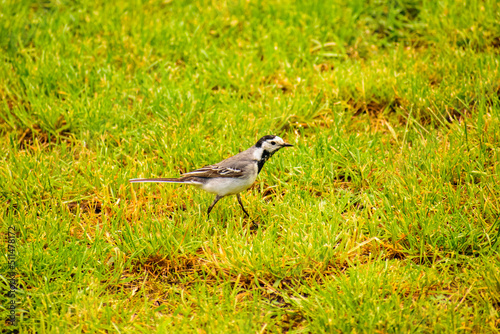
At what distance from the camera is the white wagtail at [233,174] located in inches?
205

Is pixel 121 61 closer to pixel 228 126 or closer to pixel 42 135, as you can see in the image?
pixel 42 135

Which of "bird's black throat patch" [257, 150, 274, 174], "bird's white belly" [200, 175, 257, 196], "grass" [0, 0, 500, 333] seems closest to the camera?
"grass" [0, 0, 500, 333]

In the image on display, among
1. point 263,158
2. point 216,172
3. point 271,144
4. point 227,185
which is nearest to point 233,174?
point 227,185

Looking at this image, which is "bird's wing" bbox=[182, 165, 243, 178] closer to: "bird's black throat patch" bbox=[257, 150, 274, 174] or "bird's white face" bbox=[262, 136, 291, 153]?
"bird's black throat patch" bbox=[257, 150, 274, 174]

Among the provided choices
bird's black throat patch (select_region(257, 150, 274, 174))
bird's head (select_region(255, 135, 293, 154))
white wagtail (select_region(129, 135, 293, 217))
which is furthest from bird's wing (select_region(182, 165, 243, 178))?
bird's head (select_region(255, 135, 293, 154))

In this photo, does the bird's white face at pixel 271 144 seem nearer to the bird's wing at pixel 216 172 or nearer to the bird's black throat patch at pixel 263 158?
the bird's black throat patch at pixel 263 158

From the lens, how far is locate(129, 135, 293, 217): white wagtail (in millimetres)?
5219

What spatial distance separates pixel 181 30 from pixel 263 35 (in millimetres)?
1304

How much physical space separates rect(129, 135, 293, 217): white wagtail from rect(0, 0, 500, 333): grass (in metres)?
0.30

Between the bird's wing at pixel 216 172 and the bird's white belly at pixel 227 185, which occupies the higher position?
the bird's wing at pixel 216 172

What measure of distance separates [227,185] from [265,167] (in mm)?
896

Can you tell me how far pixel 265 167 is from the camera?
6.00 m

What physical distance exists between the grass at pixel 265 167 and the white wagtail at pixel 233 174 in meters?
0.30

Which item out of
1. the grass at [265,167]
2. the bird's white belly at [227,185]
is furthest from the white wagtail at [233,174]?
the grass at [265,167]
